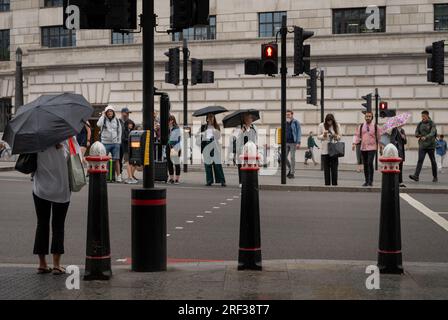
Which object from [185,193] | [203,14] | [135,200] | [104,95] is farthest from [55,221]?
[104,95]

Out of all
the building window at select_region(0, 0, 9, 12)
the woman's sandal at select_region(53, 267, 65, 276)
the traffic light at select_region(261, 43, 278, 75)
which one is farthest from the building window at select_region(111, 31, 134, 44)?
the woman's sandal at select_region(53, 267, 65, 276)

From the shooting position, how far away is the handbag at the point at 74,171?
23.6 ft

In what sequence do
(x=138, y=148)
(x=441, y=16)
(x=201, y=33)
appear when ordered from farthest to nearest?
(x=201, y=33) < (x=441, y=16) < (x=138, y=148)

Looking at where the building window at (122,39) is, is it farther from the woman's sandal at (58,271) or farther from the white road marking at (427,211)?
the woman's sandal at (58,271)

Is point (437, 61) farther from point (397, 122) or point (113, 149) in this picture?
point (113, 149)

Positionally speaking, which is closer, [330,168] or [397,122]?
[397,122]

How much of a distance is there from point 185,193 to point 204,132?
2.64 meters

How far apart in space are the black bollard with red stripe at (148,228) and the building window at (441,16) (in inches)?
1055

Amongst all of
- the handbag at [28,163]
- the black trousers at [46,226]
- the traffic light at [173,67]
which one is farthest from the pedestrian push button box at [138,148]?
the traffic light at [173,67]

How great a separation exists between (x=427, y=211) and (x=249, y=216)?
690 centimetres

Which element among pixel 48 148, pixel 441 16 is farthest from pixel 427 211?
pixel 441 16

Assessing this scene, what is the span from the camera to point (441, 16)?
3119 cm

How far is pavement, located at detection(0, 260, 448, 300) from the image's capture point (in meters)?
5.88

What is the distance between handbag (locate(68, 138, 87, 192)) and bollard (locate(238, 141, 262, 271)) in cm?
163
